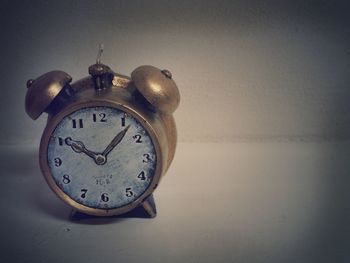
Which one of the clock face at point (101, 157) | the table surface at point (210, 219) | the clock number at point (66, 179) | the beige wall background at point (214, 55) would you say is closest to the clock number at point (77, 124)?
A: the clock face at point (101, 157)

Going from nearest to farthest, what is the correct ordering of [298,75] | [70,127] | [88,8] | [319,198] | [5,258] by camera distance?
[5,258]
[70,127]
[319,198]
[88,8]
[298,75]

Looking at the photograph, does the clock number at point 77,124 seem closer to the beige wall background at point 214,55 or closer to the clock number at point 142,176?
the clock number at point 142,176

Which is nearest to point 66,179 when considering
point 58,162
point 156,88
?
point 58,162

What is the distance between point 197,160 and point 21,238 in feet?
2.34

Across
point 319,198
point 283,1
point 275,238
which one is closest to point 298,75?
point 283,1

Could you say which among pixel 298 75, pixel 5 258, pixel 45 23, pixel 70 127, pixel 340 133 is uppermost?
pixel 45 23

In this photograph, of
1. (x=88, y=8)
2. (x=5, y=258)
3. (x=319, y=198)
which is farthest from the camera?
(x=88, y=8)

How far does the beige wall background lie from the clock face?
1.96 feet

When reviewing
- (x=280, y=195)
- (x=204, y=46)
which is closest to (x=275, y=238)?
(x=280, y=195)

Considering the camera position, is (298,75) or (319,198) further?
(298,75)

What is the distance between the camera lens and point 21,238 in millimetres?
1014

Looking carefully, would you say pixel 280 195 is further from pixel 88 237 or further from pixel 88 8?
pixel 88 8

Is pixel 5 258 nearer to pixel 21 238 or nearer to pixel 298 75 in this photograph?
pixel 21 238

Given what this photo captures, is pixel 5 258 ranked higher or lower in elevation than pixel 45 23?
lower
